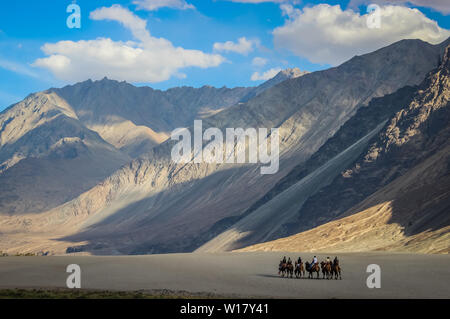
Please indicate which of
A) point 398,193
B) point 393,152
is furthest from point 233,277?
point 393,152

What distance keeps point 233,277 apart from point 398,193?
7013cm

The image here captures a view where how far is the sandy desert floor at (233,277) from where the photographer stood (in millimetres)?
37500

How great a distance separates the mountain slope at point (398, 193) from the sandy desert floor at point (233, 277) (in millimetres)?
25555

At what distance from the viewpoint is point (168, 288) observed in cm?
3919

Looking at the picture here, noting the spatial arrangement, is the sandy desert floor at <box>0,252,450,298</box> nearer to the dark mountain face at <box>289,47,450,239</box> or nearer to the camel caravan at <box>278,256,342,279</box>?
the camel caravan at <box>278,256,342,279</box>

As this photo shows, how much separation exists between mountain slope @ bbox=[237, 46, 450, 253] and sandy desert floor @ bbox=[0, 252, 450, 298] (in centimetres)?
2556

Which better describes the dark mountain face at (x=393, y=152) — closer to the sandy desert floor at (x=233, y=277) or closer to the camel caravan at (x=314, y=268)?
the sandy desert floor at (x=233, y=277)

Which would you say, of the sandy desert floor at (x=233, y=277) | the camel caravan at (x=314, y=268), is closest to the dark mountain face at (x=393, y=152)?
the sandy desert floor at (x=233, y=277)

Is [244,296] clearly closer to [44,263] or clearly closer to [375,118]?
[44,263]

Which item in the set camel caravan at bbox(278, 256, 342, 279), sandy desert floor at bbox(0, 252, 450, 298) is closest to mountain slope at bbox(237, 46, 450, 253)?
sandy desert floor at bbox(0, 252, 450, 298)

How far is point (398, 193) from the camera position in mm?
110438
